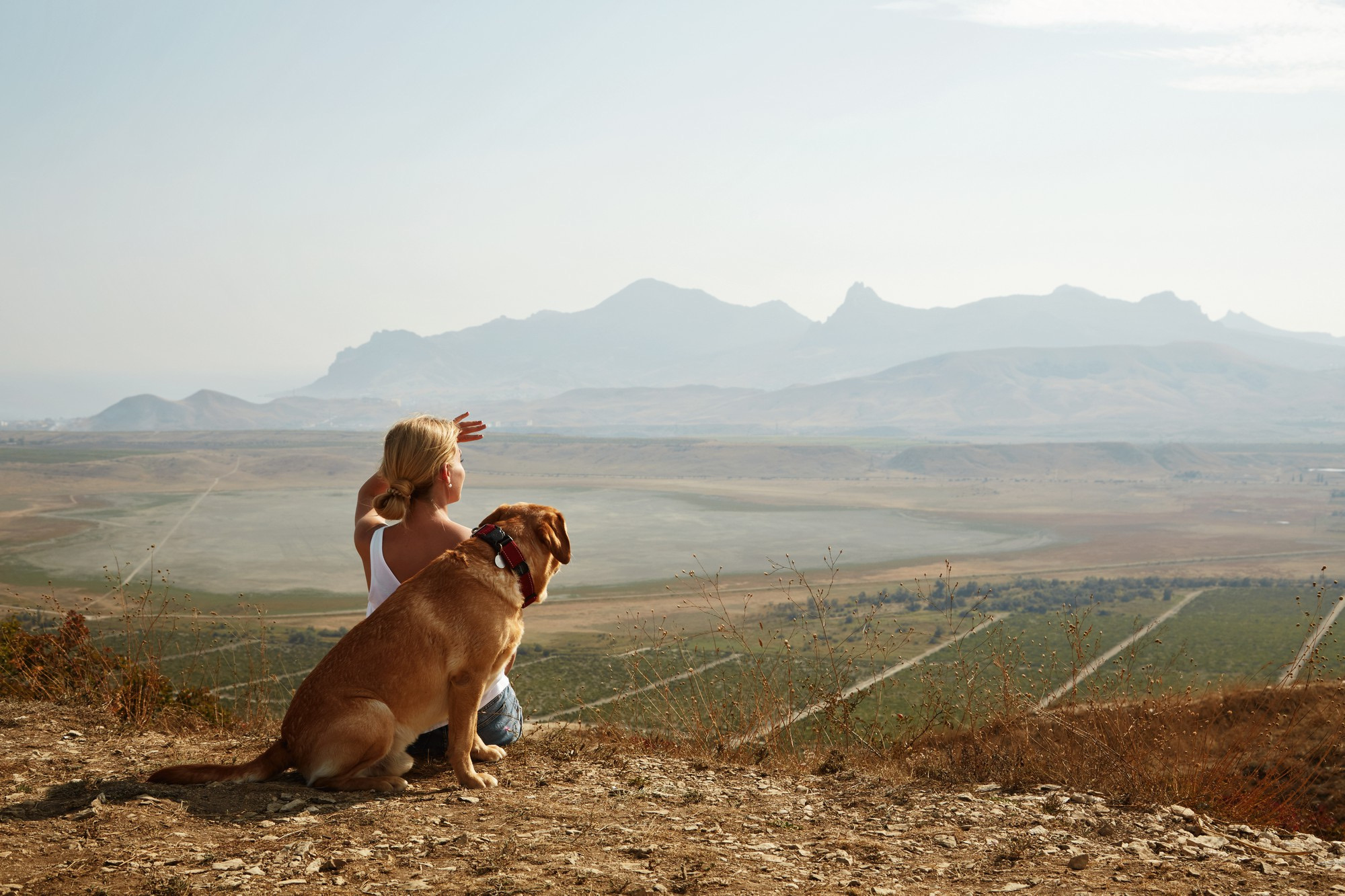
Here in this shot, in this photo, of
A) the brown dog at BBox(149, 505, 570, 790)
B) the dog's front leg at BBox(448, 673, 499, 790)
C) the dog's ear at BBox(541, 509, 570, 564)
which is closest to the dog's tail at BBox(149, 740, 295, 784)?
the brown dog at BBox(149, 505, 570, 790)

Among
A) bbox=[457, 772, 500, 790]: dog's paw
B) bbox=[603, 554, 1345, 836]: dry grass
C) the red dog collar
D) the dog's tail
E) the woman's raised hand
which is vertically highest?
the woman's raised hand

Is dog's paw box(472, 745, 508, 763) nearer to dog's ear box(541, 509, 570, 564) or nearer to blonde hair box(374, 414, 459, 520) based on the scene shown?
dog's ear box(541, 509, 570, 564)

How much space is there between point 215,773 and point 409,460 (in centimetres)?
172

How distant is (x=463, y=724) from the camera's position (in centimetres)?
421

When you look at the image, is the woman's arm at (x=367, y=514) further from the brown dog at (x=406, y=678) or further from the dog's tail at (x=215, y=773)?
the dog's tail at (x=215, y=773)

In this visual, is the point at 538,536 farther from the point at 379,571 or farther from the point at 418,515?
the point at 379,571

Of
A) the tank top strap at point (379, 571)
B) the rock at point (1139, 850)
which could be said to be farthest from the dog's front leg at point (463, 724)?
the rock at point (1139, 850)

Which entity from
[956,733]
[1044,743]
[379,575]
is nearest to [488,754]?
[379,575]

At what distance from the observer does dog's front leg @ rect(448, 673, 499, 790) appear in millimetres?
4172

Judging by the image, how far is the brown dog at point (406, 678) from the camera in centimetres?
403

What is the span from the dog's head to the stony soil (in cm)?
110

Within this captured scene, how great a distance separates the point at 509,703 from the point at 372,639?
4.60 feet

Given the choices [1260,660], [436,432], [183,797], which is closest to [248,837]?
[183,797]

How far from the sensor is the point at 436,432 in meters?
4.56
